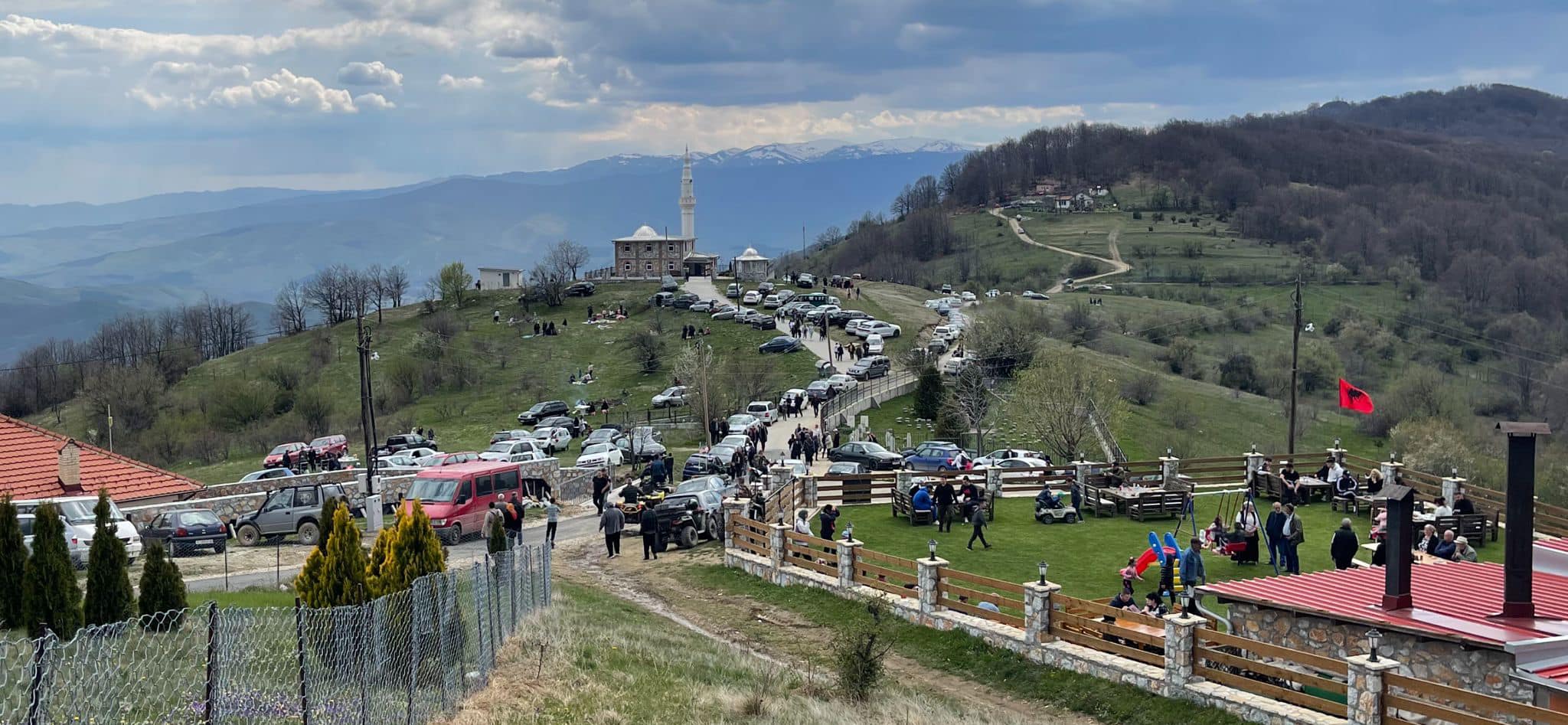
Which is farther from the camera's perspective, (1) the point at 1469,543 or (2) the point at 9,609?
(1) the point at 1469,543

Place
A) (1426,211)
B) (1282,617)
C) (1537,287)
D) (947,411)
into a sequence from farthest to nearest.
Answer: (1426,211)
(1537,287)
(947,411)
(1282,617)

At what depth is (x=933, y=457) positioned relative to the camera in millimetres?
41875

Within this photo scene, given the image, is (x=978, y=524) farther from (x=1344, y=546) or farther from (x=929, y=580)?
(x=1344, y=546)

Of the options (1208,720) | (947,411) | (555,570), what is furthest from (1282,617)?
(947,411)

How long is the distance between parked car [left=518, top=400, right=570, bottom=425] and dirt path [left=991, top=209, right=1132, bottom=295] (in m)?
74.2

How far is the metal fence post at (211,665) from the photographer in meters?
8.23

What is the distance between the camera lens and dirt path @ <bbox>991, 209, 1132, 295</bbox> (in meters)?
141

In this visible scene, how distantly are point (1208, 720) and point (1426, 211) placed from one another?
18736 cm

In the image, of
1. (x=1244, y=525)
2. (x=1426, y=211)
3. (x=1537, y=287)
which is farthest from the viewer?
(x=1426, y=211)

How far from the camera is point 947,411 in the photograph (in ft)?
190

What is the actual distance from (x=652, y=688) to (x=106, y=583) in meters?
5.75

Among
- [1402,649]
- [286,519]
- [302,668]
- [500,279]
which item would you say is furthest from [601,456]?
Answer: [500,279]

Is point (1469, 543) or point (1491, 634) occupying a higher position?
point (1491, 634)

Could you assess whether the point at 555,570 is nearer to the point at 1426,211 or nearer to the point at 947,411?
the point at 947,411
